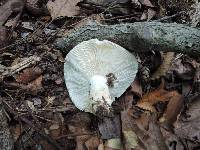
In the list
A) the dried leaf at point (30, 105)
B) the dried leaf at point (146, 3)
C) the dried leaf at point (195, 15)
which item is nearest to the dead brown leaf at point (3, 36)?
the dried leaf at point (30, 105)

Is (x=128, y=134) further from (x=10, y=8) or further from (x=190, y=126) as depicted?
(x=10, y=8)

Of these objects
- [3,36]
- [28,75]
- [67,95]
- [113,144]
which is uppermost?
[3,36]

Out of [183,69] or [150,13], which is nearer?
[183,69]

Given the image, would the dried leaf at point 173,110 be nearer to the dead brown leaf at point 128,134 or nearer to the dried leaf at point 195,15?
the dead brown leaf at point 128,134

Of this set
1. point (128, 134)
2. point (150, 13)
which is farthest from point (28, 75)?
point (150, 13)

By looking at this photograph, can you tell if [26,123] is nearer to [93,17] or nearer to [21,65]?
[21,65]

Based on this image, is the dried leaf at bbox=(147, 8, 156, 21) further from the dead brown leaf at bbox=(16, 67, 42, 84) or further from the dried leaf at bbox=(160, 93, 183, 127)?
the dead brown leaf at bbox=(16, 67, 42, 84)

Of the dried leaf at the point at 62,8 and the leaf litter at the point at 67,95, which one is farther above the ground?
the dried leaf at the point at 62,8
